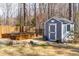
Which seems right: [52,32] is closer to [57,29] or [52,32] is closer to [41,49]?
[57,29]

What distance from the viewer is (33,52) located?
2.32 metres

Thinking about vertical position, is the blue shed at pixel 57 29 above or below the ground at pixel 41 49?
above

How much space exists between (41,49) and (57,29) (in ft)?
0.80

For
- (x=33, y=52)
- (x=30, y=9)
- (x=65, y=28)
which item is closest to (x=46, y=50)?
(x=33, y=52)

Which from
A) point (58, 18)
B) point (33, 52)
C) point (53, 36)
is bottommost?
point (33, 52)

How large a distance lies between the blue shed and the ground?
0.20 ft

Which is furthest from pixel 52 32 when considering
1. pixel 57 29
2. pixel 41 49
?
pixel 41 49

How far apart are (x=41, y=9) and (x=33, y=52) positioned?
0.41 meters

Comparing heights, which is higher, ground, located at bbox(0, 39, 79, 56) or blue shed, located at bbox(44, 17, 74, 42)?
blue shed, located at bbox(44, 17, 74, 42)

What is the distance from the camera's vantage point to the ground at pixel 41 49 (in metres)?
2.31

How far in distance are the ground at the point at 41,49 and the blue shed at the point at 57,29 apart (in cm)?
6

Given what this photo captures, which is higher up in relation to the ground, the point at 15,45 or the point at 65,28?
the point at 65,28

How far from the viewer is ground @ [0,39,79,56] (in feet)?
7.59

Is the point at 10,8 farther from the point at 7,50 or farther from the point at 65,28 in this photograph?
the point at 65,28
